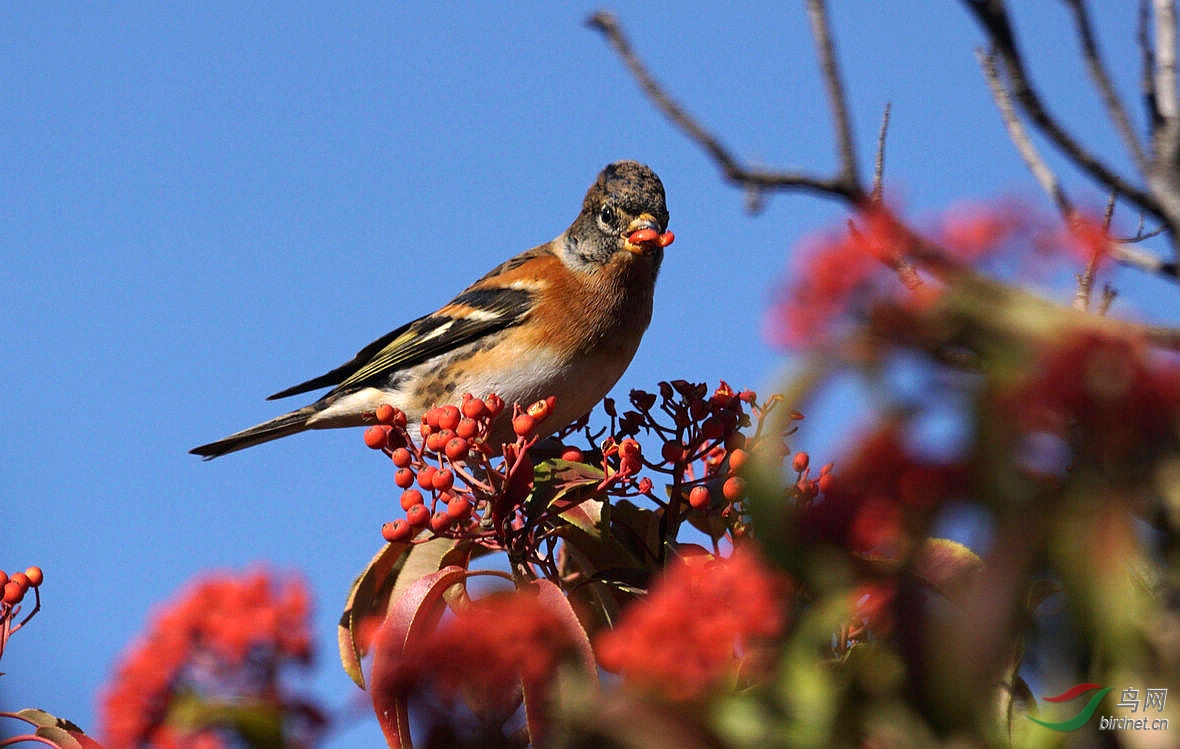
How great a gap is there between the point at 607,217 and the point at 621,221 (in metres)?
0.15

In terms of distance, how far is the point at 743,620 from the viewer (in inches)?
48.9

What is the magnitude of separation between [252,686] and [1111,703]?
1.06m

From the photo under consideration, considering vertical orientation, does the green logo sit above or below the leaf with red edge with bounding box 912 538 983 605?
below

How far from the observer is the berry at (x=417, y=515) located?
10.5ft

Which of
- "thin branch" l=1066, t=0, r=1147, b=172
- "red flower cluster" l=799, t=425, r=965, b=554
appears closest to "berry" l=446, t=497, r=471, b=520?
"red flower cluster" l=799, t=425, r=965, b=554

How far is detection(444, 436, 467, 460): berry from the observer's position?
330 centimetres

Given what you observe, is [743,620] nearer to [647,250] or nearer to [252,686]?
[252,686]

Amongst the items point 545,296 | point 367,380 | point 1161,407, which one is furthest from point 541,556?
point 367,380

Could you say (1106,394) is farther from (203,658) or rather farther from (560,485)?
(560,485)

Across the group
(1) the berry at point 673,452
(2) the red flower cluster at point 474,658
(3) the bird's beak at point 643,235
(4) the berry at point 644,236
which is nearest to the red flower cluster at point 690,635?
(2) the red flower cluster at point 474,658

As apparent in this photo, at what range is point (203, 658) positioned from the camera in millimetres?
1558

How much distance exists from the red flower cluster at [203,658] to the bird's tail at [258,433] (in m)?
4.93

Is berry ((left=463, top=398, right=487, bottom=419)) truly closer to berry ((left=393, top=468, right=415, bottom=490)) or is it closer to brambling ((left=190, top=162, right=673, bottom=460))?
berry ((left=393, top=468, right=415, bottom=490))

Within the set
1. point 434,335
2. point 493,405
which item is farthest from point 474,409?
point 434,335
